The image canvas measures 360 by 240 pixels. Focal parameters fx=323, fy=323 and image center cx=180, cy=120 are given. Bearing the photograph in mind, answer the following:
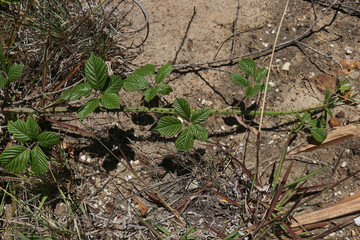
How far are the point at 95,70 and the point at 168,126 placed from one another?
0.41m

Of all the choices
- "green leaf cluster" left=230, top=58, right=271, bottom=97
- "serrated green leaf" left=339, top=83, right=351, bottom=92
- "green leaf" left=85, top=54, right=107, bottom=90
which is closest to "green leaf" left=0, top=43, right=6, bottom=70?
"green leaf" left=85, top=54, right=107, bottom=90

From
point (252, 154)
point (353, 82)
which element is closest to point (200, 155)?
point (252, 154)

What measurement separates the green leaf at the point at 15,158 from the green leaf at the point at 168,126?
23.2 inches

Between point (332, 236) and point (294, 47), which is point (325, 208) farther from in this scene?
point (294, 47)

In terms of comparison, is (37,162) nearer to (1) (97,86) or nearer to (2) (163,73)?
(1) (97,86)

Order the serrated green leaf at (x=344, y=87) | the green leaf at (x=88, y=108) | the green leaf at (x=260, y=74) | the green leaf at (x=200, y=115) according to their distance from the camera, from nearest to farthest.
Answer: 1. the green leaf at (x=88, y=108)
2. the green leaf at (x=200, y=115)
3. the green leaf at (x=260, y=74)
4. the serrated green leaf at (x=344, y=87)

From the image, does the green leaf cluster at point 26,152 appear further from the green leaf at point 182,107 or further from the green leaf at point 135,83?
the green leaf at point 182,107

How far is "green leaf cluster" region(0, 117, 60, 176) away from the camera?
139 cm

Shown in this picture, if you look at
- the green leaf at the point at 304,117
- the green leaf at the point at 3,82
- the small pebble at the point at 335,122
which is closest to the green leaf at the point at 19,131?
the green leaf at the point at 3,82

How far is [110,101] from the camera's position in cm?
140

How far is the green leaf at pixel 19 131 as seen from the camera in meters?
1.42

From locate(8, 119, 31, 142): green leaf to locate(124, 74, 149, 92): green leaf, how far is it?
1.58 feet

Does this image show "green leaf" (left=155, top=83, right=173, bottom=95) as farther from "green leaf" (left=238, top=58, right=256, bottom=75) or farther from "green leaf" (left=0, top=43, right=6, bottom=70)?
"green leaf" (left=0, top=43, right=6, bottom=70)

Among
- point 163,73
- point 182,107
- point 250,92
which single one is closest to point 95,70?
point 163,73
